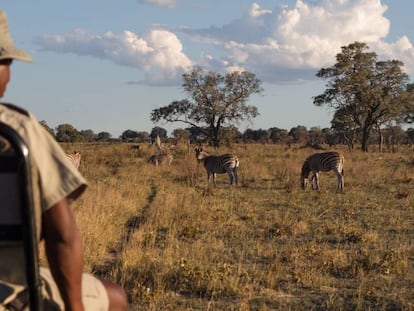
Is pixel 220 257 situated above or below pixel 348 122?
below

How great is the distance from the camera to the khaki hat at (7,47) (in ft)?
5.98

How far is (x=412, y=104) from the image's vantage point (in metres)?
48.7

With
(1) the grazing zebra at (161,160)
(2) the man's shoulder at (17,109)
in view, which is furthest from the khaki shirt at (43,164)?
(1) the grazing zebra at (161,160)

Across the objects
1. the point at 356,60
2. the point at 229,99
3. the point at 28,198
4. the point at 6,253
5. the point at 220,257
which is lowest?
the point at 220,257

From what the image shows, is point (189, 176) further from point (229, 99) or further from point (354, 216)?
point (229, 99)

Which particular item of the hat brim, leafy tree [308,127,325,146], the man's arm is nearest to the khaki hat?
the hat brim

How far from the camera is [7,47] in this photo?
1.84 metres

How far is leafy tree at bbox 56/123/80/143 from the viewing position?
6217 cm

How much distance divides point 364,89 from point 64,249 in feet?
149

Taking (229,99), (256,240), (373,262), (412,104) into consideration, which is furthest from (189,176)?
(412,104)

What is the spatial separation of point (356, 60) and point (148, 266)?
42128 millimetres

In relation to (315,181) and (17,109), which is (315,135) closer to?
(315,181)

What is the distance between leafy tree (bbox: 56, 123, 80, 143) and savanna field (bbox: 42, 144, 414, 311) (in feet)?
155

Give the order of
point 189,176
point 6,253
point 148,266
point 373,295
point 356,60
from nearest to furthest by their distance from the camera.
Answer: point 6,253
point 373,295
point 148,266
point 189,176
point 356,60
